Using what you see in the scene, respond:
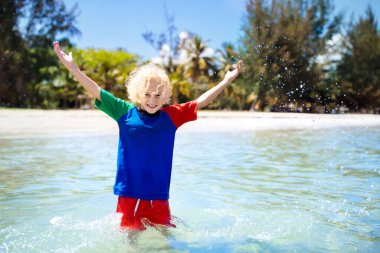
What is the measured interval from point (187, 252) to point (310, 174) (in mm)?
3724

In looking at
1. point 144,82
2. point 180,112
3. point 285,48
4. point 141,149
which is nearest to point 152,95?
point 144,82

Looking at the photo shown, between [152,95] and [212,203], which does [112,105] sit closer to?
[152,95]

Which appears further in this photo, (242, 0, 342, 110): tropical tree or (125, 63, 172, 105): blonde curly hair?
(242, 0, 342, 110): tropical tree

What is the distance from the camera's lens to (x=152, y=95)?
2.66 meters

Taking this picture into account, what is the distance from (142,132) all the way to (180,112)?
0.99 feet

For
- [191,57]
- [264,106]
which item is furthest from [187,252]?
[191,57]

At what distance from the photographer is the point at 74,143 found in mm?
9805

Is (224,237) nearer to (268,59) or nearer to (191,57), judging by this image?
(268,59)

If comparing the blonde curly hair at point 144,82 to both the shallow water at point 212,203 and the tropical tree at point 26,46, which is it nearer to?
the shallow water at point 212,203

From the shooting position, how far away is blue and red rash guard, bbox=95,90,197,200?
2.66 m

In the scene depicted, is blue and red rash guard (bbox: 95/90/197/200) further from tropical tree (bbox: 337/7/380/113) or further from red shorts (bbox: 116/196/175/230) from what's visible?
tropical tree (bbox: 337/7/380/113)

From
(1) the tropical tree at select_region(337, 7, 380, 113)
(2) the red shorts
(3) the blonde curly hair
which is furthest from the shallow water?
(1) the tropical tree at select_region(337, 7, 380, 113)

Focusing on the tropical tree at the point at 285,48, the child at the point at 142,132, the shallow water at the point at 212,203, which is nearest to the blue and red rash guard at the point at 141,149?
the child at the point at 142,132

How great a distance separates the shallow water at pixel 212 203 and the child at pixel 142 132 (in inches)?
13.2
